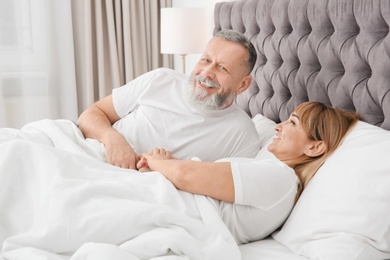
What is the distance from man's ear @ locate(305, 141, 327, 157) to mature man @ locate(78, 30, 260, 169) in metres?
0.42

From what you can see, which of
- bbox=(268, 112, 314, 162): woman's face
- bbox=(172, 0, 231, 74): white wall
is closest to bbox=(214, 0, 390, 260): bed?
bbox=(268, 112, 314, 162): woman's face

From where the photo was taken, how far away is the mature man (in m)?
2.08

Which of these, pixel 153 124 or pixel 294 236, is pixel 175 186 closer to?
pixel 294 236

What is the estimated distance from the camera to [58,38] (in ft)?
12.8

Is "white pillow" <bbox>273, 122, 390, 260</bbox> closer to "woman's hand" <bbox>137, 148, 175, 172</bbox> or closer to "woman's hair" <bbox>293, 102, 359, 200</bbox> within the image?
"woman's hair" <bbox>293, 102, 359, 200</bbox>

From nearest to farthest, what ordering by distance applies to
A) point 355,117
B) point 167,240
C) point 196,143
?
point 167,240
point 355,117
point 196,143

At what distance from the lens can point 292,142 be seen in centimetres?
169

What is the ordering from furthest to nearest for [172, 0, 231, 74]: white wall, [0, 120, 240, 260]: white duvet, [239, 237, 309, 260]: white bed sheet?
[172, 0, 231, 74]: white wall, [239, 237, 309, 260]: white bed sheet, [0, 120, 240, 260]: white duvet

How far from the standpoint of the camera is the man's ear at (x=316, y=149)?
64.4 inches

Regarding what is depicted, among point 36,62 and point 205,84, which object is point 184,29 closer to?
point 36,62

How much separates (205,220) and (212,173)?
0.15 metres

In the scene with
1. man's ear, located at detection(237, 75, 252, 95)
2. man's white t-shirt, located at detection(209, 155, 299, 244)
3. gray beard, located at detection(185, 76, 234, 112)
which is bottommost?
man's white t-shirt, located at detection(209, 155, 299, 244)

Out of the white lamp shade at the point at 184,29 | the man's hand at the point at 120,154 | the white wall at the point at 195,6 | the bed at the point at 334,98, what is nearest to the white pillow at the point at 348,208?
the bed at the point at 334,98

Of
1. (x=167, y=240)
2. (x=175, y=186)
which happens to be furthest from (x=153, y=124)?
(x=167, y=240)
